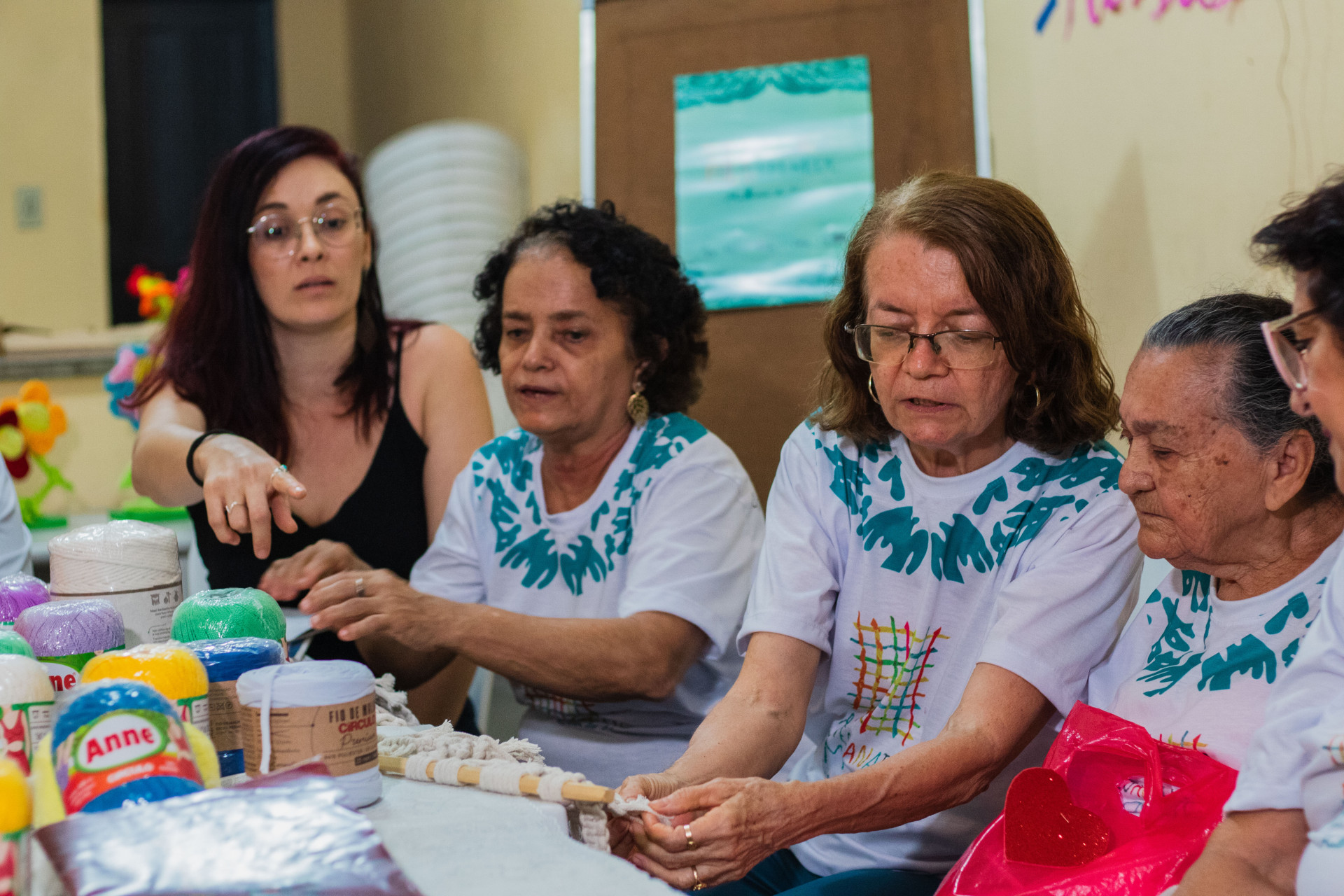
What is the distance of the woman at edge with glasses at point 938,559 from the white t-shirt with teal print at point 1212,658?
9 cm

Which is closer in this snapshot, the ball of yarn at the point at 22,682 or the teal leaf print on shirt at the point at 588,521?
the ball of yarn at the point at 22,682

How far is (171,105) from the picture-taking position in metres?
4.87

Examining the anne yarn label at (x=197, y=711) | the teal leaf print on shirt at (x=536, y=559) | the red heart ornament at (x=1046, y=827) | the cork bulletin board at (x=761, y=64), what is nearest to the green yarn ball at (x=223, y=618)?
the anne yarn label at (x=197, y=711)

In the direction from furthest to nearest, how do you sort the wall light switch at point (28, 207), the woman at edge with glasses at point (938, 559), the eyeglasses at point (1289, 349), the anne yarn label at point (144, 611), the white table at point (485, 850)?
the wall light switch at point (28, 207), the woman at edge with glasses at point (938, 559), the anne yarn label at point (144, 611), the eyeglasses at point (1289, 349), the white table at point (485, 850)

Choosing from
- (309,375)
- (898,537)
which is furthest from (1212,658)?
(309,375)

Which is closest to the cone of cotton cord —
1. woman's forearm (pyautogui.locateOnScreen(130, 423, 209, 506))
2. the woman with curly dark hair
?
the woman with curly dark hair

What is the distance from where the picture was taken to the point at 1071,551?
1312 millimetres

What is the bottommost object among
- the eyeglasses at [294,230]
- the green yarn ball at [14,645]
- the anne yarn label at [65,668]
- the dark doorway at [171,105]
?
the anne yarn label at [65,668]

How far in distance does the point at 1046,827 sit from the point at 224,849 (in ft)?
2.33

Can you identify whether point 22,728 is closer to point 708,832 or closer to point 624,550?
point 708,832

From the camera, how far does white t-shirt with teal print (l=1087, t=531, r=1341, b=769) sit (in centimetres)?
107

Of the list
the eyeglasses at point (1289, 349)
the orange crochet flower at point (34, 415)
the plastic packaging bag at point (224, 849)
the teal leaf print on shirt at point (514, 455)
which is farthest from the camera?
the orange crochet flower at point (34, 415)

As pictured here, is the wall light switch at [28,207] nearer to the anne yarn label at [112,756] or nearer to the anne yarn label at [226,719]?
the anne yarn label at [226,719]

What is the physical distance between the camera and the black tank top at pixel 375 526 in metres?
1.97
